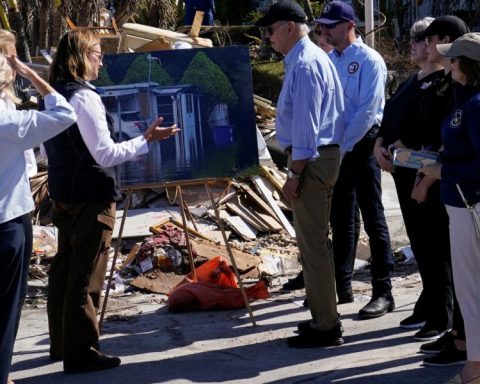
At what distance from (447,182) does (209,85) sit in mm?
2421

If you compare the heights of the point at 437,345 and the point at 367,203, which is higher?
the point at 367,203

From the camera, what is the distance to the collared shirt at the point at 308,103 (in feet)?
18.6

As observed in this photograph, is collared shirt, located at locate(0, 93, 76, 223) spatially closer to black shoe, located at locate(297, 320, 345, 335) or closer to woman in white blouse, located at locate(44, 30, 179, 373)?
woman in white blouse, located at locate(44, 30, 179, 373)

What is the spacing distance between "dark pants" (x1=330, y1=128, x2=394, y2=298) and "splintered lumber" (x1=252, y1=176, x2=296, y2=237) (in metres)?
2.69

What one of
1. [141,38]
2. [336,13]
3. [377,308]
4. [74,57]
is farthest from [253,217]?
[74,57]

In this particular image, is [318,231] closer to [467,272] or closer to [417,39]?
[467,272]

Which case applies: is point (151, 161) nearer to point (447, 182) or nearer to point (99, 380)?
point (99, 380)

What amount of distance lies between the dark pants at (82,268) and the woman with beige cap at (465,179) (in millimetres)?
2061

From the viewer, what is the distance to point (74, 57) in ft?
18.4

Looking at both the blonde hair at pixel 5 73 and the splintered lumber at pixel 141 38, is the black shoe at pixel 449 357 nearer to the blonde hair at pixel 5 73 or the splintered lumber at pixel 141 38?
the blonde hair at pixel 5 73

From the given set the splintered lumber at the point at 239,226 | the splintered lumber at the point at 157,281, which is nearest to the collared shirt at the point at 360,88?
the splintered lumber at the point at 157,281

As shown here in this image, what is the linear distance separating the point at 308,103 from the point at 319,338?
1.52 meters

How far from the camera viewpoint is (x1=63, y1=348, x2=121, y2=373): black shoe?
5.70 meters

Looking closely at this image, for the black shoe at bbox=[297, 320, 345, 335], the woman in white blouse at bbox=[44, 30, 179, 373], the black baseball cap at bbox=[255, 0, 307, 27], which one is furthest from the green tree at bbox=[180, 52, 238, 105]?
the black shoe at bbox=[297, 320, 345, 335]
